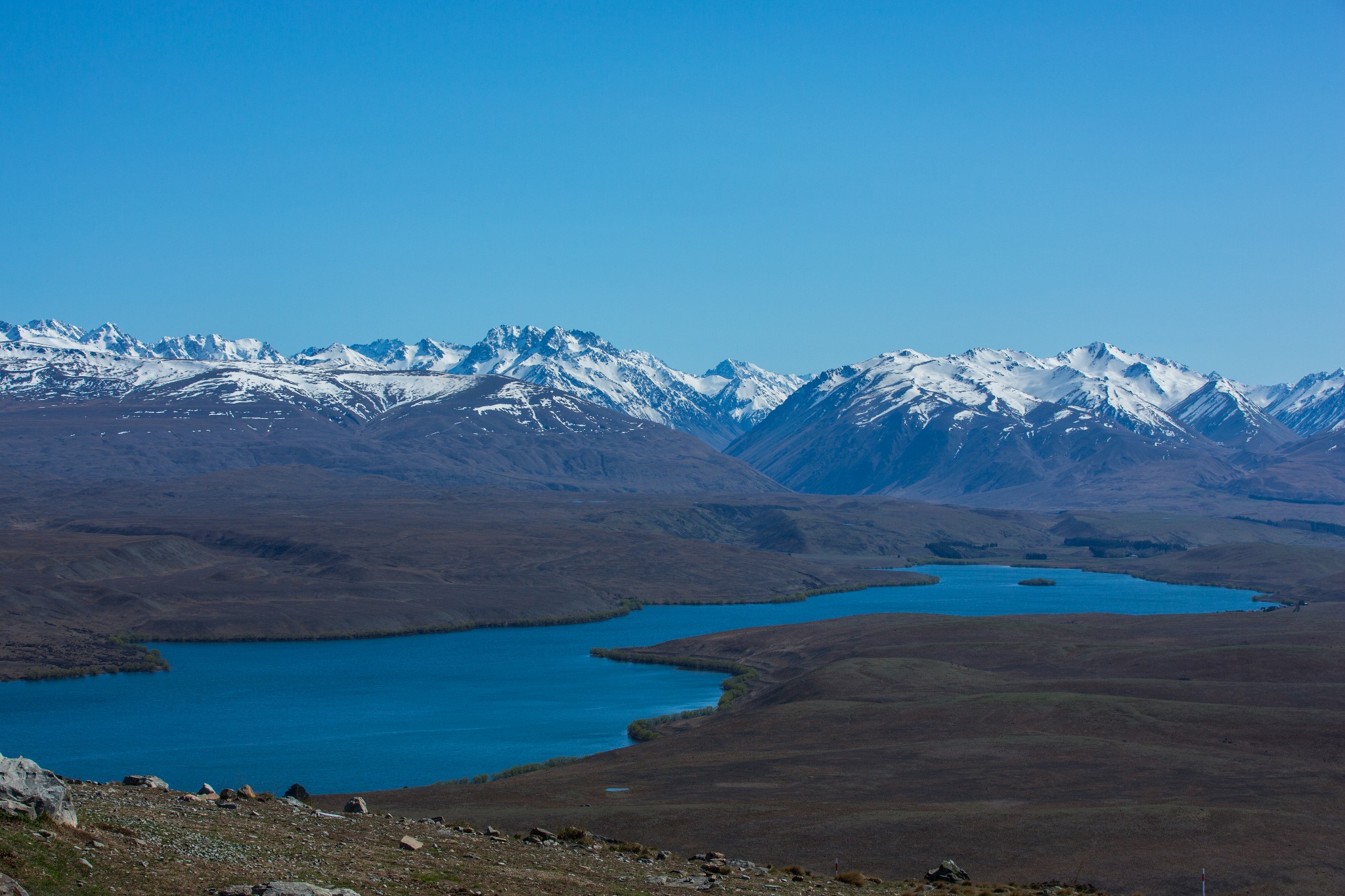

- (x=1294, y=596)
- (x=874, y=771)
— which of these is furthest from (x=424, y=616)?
(x=1294, y=596)

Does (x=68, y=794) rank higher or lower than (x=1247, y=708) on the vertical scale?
higher

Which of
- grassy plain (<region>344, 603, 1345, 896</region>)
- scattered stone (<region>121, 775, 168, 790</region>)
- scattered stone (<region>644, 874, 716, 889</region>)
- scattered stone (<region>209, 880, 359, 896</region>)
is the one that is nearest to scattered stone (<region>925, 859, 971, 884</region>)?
grassy plain (<region>344, 603, 1345, 896</region>)

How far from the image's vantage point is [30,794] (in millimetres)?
17984

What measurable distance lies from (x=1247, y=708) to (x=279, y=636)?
77.4 m

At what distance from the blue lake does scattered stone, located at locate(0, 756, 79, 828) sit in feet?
91.3

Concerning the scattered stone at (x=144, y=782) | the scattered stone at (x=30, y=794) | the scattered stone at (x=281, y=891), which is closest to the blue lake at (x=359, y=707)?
the scattered stone at (x=144, y=782)

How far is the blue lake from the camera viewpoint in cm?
5541

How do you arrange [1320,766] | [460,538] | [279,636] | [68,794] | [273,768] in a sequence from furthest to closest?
1. [460,538]
2. [279,636]
3. [273,768]
4. [1320,766]
5. [68,794]

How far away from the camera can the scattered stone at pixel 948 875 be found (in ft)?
86.4

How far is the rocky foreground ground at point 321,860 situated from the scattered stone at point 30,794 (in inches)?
7.7

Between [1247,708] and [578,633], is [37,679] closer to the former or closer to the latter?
[578,633]

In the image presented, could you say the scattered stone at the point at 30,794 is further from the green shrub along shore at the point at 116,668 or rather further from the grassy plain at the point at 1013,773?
the green shrub along shore at the point at 116,668

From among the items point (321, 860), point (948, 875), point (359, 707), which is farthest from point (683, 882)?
point (359, 707)

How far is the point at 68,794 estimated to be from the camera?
21219 millimetres
